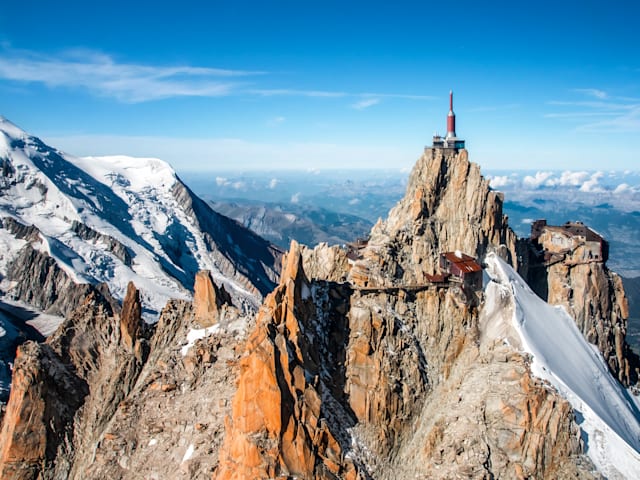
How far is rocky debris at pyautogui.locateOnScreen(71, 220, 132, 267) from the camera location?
173875 millimetres

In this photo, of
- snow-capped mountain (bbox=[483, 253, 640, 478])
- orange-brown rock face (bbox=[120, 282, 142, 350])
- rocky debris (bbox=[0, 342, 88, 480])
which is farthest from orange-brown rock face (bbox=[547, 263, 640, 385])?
rocky debris (bbox=[0, 342, 88, 480])

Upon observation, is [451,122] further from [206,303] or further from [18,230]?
[18,230]

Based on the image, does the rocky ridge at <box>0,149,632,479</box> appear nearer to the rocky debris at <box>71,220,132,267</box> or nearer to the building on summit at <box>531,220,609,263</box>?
the building on summit at <box>531,220,609,263</box>

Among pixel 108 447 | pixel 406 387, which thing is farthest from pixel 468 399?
pixel 108 447

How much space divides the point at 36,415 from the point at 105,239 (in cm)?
13426

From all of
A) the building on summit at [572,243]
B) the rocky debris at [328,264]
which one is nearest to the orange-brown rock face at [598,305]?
the building on summit at [572,243]

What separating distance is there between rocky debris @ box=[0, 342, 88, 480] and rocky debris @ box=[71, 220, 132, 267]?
123 m

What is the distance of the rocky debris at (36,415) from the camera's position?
5012 cm

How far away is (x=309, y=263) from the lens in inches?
2970

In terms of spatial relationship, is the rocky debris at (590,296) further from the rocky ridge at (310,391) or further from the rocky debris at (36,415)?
the rocky debris at (36,415)

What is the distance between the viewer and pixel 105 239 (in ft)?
578

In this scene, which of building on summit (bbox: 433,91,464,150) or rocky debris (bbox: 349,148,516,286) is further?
building on summit (bbox: 433,91,464,150)

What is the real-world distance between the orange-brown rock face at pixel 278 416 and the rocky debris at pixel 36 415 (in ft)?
70.7

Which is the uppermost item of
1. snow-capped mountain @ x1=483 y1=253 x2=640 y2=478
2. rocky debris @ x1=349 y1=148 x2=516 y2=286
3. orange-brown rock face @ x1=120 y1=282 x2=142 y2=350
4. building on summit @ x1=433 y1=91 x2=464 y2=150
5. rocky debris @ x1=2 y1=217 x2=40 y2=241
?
building on summit @ x1=433 y1=91 x2=464 y2=150
